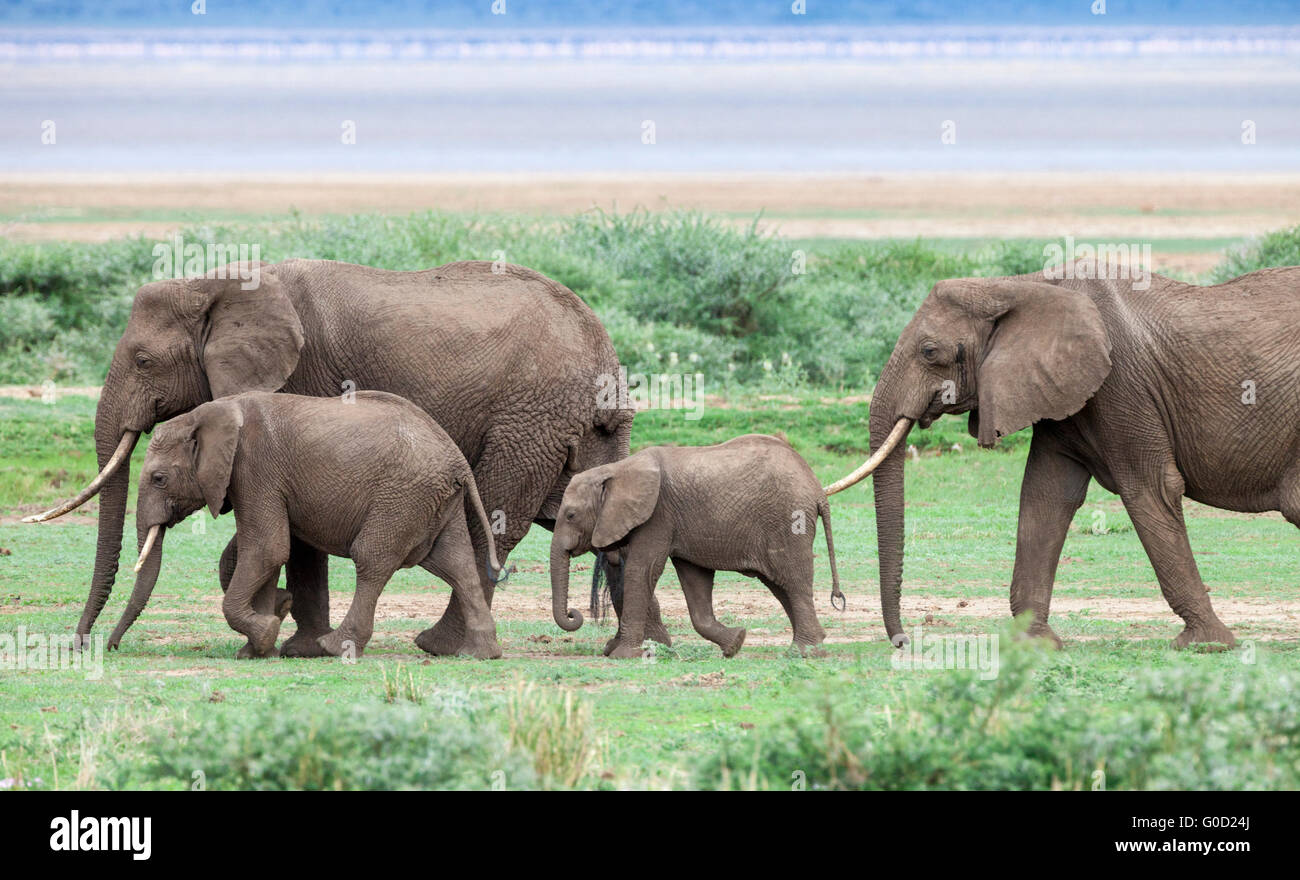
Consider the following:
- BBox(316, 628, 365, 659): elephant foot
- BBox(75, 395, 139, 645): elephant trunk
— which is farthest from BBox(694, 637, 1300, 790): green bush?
BBox(75, 395, 139, 645): elephant trunk

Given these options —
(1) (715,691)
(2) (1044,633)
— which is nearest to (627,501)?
(1) (715,691)

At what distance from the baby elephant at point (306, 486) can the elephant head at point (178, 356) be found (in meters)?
0.59

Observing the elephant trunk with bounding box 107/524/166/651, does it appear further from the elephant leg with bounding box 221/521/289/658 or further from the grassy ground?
the elephant leg with bounding box 221/521/289/658

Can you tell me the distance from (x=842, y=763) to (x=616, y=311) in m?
20.6

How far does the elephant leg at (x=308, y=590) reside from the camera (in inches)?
575

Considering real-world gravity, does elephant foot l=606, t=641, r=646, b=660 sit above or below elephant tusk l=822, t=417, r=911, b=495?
below

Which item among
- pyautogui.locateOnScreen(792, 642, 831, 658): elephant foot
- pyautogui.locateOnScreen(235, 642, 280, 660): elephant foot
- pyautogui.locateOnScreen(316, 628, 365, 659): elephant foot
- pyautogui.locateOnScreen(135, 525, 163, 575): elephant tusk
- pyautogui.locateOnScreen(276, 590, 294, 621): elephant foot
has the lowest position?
pyautogui.locateOnScreen(792, 642, 831, 658): elephant foot

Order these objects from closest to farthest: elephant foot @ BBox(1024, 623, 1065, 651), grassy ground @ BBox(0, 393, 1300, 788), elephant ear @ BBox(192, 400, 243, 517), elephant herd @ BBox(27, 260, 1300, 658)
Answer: grassy ground @ BBox(0, 393, 1300, 788), elephant ear @ BBox(192, 400, 243, 517), elephant herd @ BBox(27, 260, 1300, 658), elephant foot @ BBox(1024, 623, 1065, 651)

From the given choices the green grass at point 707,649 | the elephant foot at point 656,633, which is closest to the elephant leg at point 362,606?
the green grass at point 707,649

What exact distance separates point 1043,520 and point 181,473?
584cm

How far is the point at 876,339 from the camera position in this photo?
29.8 m

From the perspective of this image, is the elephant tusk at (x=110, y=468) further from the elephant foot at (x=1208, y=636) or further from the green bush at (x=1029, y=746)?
the elephant foot at (x=1208, y=636)

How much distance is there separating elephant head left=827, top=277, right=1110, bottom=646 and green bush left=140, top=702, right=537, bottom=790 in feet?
16.7

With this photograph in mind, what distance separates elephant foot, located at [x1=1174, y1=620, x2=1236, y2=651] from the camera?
45.5 feet
